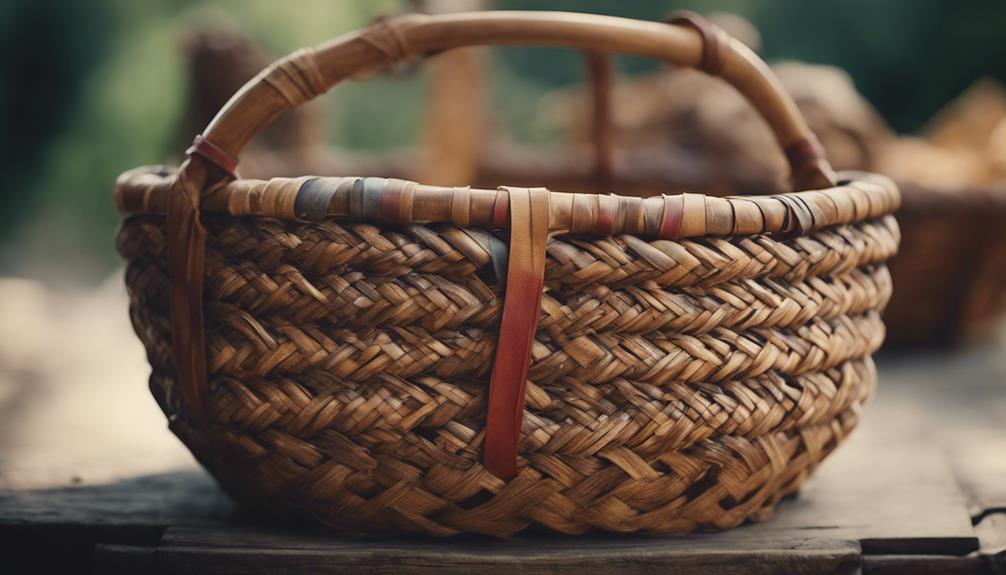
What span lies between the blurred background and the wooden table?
0.14 metres

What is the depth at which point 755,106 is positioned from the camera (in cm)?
97

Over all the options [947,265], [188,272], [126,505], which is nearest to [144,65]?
[947,265]

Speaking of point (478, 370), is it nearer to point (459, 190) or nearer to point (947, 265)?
point (459, 190)

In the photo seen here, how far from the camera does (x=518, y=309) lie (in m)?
0.68

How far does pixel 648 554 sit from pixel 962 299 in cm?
157

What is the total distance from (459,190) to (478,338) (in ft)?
0.37

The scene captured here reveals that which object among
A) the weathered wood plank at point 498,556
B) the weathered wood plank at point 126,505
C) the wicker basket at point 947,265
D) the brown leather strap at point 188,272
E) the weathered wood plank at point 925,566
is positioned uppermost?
the brown leather strap at point 188,272

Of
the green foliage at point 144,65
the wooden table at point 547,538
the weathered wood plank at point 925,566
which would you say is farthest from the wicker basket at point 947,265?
the green foliage at point 144,65

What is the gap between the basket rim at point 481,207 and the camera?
0.68 metres

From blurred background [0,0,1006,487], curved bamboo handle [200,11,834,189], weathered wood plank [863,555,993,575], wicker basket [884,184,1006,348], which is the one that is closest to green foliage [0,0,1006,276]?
blurred background [0,0,1006,487]

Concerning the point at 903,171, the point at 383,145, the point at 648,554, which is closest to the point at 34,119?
the point at 383,145

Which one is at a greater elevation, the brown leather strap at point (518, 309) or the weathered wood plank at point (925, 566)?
the brown leather strap at point (518, 309)

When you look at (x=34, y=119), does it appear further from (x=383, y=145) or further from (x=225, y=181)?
(x=225, y=181)

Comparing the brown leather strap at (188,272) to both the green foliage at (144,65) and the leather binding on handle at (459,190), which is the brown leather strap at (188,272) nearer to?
the leather binding on handle at (459,190)
